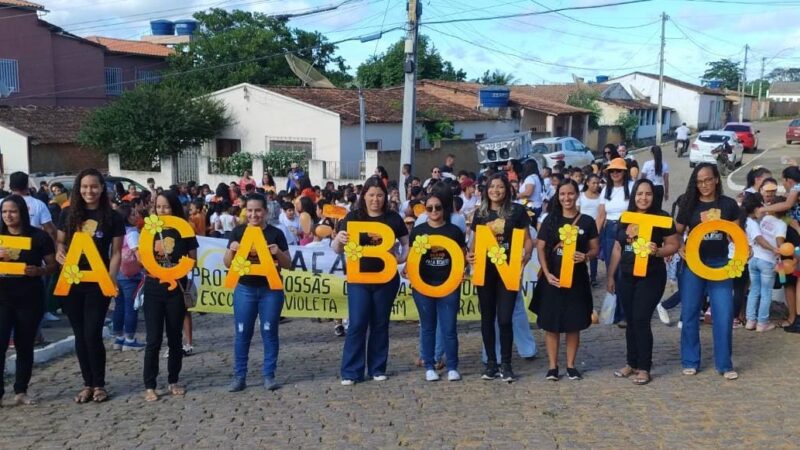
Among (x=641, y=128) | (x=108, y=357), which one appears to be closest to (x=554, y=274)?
(x=108, y=357)

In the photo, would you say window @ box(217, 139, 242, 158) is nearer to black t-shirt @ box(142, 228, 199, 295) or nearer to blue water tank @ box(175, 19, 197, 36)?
black t-shirt @ box(142, 228, 199, 295)

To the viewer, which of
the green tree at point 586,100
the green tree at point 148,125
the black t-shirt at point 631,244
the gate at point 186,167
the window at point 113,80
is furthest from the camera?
the green tree at point 586,100

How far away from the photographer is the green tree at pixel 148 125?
28.0 metres

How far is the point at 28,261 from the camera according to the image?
6.42m

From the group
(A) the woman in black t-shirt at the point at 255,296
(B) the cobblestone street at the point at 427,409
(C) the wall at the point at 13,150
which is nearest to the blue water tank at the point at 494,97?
(C) the wall at the point at 13,150

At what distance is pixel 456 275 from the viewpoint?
6805mm

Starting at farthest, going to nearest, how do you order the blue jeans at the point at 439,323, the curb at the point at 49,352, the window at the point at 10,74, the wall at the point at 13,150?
the window at the point at 10,74
the wall at the point at 13,150
the curb at the point at 49,352
the blue jeans at the point at 439,323

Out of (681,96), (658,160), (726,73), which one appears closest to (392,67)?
(681,96)

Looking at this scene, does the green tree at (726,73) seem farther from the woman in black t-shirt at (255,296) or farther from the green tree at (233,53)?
the woman in black t-shirt at (255,296)

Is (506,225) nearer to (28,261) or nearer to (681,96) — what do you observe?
(28,261)

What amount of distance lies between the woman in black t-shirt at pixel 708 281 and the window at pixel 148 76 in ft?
136

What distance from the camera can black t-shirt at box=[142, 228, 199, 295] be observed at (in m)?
6.59

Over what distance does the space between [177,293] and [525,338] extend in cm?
332

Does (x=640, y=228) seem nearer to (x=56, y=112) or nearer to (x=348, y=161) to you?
(x=348, y=161)
